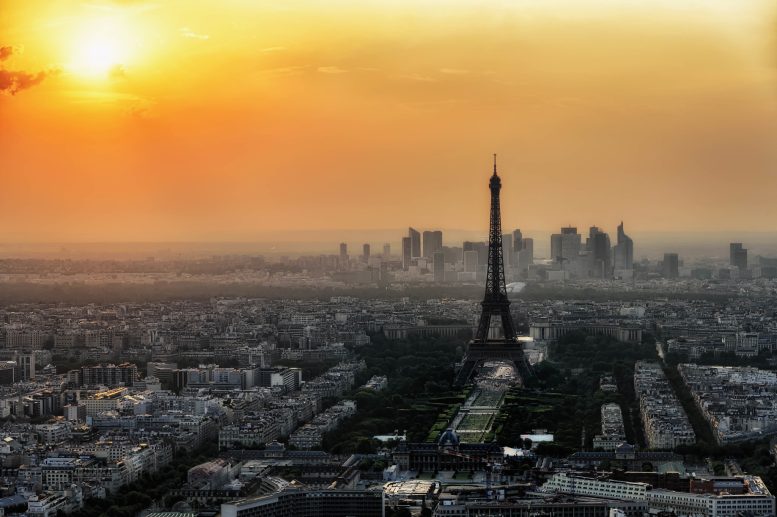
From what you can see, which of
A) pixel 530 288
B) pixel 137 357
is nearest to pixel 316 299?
pixel 530 288

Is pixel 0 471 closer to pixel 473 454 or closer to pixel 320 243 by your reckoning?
pixel 473 454

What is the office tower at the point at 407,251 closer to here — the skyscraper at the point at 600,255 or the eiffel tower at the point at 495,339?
the skyscraper at the point at 600,255

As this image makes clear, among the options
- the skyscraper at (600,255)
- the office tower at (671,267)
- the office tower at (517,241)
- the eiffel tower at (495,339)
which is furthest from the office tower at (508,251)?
the eiffel tower at (495,339)

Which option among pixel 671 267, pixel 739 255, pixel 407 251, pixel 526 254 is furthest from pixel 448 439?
pixel 407 251

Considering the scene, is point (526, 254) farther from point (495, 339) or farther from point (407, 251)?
point (495, 339)

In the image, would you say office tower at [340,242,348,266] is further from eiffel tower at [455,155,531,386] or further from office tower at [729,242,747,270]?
eiffel tower at [455,155,531,386]

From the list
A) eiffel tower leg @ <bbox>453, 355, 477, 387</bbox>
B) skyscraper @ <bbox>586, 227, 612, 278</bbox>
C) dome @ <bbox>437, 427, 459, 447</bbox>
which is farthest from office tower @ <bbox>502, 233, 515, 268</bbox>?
dome @ <bbox>437, 427, 459, 447</bbox>
